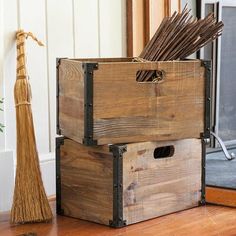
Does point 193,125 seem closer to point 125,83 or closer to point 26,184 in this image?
point 125,83

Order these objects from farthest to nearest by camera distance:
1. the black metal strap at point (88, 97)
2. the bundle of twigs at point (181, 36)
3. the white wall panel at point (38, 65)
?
the white wall panel at point (38, 65) → the bundle of twigs at point (181, 36) → the black metal strap at point (88, 97)

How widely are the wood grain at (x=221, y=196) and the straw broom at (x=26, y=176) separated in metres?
0.46

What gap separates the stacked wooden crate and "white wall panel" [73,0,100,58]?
339 mm

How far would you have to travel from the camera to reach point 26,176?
4.95ft

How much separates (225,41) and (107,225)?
117 cm

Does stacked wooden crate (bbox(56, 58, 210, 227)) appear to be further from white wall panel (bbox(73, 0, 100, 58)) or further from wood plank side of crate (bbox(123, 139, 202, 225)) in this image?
white wall panel (bbox(73, 0, 100, 58))

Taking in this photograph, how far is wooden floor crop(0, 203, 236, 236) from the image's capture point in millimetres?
1432

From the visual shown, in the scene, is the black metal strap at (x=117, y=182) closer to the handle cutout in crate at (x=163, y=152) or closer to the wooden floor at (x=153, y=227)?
the wooden floor at (x=153, y=227)

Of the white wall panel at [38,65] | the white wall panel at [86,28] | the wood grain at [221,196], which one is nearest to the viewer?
the wood grain at [221,196]

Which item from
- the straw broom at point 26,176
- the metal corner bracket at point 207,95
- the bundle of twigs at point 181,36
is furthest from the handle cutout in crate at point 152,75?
the straw broom at point 26,176

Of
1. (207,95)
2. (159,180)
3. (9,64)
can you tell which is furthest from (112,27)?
(159,180)

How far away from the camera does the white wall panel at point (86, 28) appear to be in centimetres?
189

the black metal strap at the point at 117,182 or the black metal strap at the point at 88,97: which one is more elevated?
the black metal strap at the point at 88,97

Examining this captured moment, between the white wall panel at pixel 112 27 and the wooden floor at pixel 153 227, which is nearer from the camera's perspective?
the wooden floor at pixel 153 227
